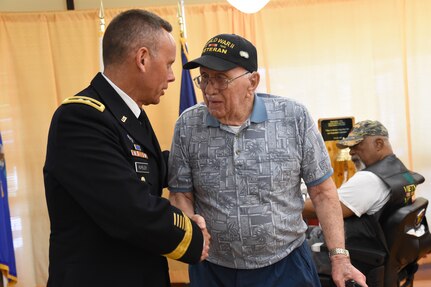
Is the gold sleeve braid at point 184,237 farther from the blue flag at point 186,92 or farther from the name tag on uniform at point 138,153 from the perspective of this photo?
the blue flag at point 186,92

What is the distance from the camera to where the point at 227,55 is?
1.71 m

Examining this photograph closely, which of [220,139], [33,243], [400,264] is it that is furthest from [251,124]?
[33,243]

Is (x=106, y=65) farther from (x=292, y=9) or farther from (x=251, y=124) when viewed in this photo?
(x=292, y=9)

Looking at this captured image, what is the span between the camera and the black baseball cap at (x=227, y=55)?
5.55ft

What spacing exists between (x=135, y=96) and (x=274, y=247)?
0.67 m

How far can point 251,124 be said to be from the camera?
173 centimetres

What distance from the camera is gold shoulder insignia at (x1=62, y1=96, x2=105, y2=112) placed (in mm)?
1385

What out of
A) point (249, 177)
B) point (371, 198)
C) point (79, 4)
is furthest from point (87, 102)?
point (79, 4)

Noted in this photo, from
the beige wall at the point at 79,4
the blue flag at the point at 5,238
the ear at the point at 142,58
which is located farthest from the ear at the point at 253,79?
the beige wall at the point at 79,4

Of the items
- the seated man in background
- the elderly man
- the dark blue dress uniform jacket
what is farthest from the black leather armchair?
the dark blue dress uniform jacket

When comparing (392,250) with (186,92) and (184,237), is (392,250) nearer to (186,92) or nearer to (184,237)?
(184,237)

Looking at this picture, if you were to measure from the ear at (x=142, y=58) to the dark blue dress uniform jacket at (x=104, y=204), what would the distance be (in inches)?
4.4

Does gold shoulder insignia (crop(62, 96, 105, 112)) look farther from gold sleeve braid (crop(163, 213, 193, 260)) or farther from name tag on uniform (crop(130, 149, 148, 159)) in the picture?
gold sleeve braid (crop(163, 213, 193, 260))

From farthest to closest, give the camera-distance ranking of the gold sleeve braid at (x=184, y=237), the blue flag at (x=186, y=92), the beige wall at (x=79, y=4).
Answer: the beige wall at (x=79, y=4) < the blue flag at (x=186, y=92) < the gold sleeve braid at (x=184, y=237)
